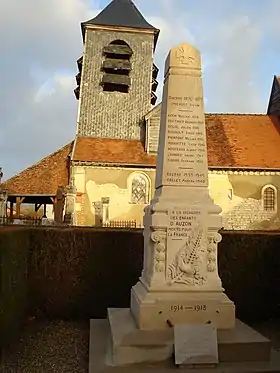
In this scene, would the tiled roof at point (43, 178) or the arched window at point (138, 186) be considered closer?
the arched window at point (138, 186)

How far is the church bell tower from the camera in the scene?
73.9ft

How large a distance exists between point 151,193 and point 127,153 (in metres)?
2.49

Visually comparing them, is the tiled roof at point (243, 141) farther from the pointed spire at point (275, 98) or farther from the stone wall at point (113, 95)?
the stone wall at point (113, 95)

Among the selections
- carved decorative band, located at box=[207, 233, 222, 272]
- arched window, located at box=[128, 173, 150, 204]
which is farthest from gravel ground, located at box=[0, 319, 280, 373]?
arched window, located at box=[128, 173, 150, 204]

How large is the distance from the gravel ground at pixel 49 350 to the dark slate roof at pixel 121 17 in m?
20.5

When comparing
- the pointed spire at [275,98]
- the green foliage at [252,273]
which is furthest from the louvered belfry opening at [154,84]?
the green foliage at [252,273]

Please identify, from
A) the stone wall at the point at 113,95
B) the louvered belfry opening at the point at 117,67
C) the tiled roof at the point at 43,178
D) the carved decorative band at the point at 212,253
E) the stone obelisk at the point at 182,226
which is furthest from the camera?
the louvered belfry opening at the point at 117,67

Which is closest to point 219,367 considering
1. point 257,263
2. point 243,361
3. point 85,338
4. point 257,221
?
point 243,361

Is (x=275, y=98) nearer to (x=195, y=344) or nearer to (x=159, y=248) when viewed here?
(x=159, y=248)

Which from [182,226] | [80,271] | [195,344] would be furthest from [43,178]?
[195,344]

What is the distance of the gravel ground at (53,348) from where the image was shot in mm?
5441

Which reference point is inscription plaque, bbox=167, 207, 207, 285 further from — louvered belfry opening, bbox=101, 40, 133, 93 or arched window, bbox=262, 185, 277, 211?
louvered belfry opening, bbox=101, 40, 133, 93

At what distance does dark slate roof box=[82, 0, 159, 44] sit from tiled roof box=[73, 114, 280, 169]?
7360mm

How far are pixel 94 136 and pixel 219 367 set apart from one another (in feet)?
60.7
